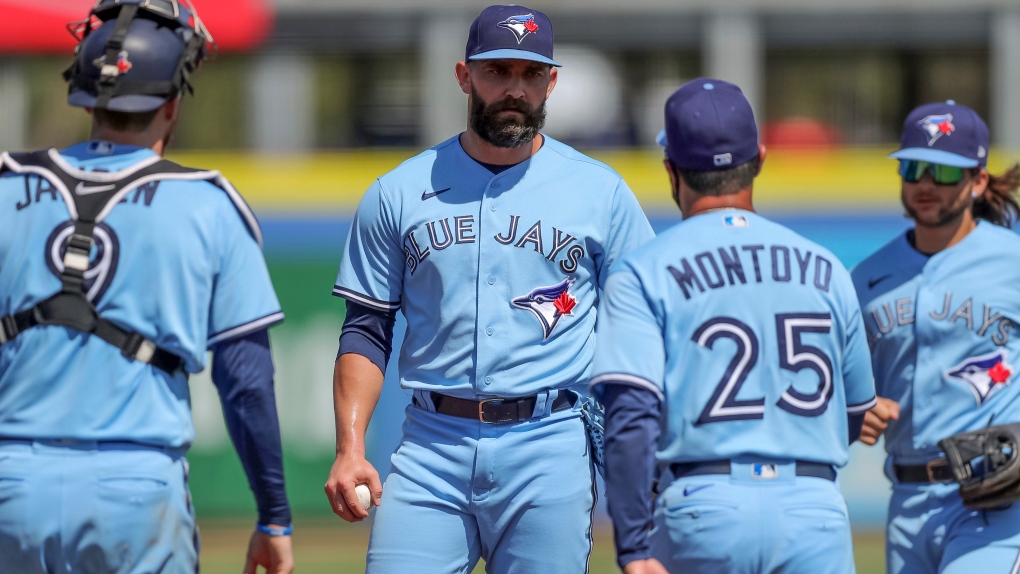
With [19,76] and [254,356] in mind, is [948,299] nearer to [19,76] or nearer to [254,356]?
[254,356]

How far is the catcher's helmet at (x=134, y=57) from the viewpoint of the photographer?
3.57m

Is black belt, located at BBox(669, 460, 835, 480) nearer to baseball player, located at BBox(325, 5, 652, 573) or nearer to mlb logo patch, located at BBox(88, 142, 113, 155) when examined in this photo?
baseball player, located at BBox(325, 5, 652, 573)

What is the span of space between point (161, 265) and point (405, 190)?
1.10m

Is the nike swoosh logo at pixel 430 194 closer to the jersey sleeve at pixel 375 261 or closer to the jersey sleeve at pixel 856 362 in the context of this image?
the jersey sleeve at pixel 375 261

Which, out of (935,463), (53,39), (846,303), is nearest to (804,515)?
(846,303)

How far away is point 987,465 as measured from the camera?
4426mm

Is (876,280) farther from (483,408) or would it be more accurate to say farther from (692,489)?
(692,489)

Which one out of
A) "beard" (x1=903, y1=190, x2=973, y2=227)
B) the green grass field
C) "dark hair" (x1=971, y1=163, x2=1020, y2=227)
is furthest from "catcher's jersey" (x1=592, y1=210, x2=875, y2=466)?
the green grass field

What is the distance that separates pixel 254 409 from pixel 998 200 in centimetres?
314

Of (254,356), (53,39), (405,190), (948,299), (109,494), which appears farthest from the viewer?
(53,39)

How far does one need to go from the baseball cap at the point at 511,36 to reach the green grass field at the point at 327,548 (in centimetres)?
440

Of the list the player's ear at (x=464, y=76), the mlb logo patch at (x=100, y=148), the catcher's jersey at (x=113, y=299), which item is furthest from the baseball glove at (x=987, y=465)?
the mlb logo patch at (x=100, y=148)

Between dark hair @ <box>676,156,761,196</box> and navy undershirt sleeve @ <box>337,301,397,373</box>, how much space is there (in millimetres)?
1229

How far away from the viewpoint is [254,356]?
11.9 feet
